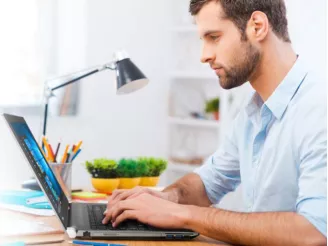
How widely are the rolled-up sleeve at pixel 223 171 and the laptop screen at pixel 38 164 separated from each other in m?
0.51

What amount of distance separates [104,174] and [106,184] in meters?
0.03

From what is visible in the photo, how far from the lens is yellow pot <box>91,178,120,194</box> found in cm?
208

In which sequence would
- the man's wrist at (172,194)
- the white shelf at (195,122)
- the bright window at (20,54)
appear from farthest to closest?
1. the white shelf at (195,122)
2. the bright window at (20,54)
3. the man's wrist at (172,194)

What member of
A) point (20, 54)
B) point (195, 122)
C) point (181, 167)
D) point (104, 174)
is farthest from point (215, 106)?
point (104, 174)

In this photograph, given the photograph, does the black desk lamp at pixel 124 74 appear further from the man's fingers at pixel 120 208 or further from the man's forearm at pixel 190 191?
the man's fingers at pixel 120 208

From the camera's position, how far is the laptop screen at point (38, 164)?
4.47 feet

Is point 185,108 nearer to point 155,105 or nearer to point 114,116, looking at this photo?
point 155,105

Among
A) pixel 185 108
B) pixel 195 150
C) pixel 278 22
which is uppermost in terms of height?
pixel 278 22

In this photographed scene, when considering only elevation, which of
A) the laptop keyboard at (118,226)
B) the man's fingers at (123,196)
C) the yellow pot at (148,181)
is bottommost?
the yellow pot at (148,181)

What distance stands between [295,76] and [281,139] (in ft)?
0.56

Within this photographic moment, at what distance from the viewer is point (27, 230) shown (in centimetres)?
146

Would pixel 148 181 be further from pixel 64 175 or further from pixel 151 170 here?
pixel 64 175

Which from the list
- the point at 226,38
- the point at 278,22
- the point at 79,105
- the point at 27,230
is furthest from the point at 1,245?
the point at 79,105

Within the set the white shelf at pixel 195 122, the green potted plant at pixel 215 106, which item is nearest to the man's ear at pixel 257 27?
the white shelf at pixel 195 122
